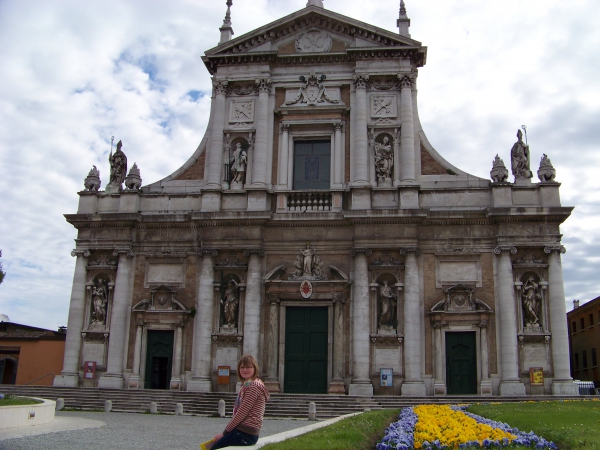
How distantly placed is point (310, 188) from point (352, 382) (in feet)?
27.7

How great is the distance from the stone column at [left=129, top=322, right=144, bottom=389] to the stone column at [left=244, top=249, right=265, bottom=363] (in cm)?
454

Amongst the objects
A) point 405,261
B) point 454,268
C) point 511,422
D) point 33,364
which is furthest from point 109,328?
point 511,422

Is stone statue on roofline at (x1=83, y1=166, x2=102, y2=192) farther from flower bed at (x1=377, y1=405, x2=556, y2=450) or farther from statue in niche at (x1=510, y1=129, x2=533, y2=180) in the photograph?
flower bed at (x1=377, y1=405, x2=556, y2=450)

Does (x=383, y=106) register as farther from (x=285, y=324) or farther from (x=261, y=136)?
(x=285, y=324)

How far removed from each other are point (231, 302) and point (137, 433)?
11.3 m

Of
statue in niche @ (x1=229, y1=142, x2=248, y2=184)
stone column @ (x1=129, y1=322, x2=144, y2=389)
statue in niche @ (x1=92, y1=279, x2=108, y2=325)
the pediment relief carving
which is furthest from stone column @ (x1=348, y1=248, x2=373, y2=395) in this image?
statue in niche @ (x1=92, y1=279, x2=108, y2=325)

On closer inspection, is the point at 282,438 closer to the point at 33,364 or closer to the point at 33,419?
the point at 33,419

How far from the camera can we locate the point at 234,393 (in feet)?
79.6

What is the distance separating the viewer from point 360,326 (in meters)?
24.7

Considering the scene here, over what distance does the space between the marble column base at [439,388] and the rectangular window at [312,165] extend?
363 inches

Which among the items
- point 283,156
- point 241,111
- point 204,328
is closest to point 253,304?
point 204,328

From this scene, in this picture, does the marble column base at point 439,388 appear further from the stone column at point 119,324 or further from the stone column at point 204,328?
the stone column at point 119,324

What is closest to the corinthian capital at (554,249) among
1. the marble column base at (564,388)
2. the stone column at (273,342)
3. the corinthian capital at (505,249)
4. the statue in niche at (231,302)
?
the corinthian capital at (505,249)

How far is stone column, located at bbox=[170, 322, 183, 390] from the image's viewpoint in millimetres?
25406
